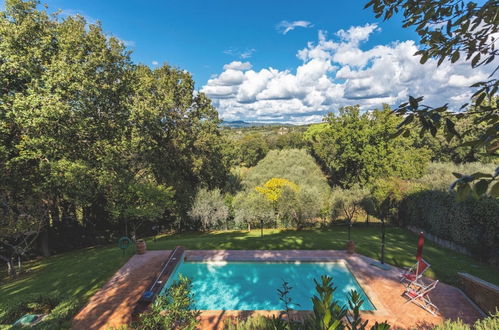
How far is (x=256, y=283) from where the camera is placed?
10.8m

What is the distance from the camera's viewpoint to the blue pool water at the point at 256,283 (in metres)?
9.38

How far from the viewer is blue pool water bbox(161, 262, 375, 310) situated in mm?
9383

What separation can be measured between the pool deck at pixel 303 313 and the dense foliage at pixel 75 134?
5688mm

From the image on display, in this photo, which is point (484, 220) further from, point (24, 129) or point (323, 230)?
point (24, 129)

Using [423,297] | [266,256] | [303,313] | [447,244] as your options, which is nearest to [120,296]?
[303,313]

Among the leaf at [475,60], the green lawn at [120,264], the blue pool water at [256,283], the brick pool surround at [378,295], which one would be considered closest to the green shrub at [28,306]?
the green lawn at [120,264]

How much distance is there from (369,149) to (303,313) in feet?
70.1

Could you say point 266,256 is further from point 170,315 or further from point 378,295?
point 170,315

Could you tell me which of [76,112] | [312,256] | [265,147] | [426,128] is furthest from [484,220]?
[265,147]

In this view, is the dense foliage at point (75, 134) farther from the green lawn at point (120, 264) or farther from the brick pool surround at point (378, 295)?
the brick pool surround at point (378, 295)

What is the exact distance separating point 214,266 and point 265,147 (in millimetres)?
53853

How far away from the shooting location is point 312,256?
12312mm

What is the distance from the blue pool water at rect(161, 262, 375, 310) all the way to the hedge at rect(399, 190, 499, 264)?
235 inches

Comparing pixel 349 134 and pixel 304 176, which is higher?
pixel 349 134
